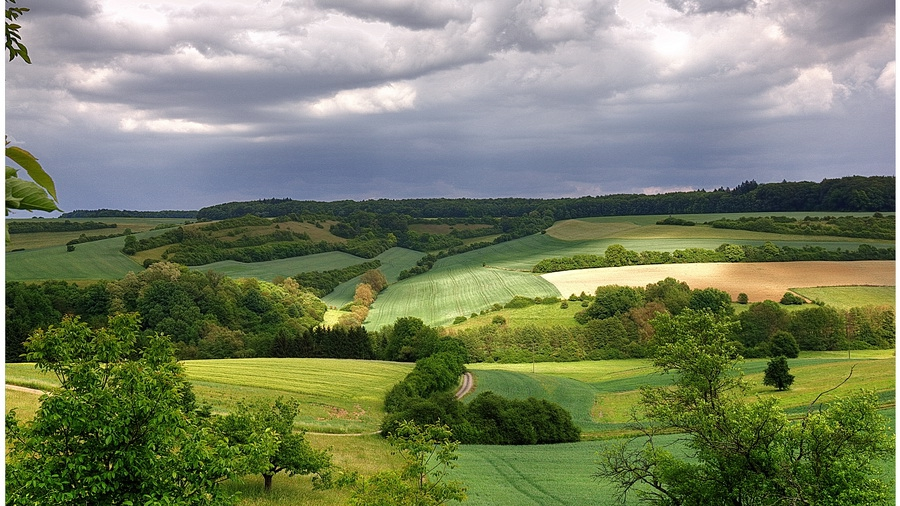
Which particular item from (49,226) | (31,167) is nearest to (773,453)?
(31,167)

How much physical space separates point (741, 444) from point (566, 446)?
1595 centimetres

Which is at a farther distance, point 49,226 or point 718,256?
point 49,226

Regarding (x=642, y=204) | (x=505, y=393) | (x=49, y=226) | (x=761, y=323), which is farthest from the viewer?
(x=642, y=204)

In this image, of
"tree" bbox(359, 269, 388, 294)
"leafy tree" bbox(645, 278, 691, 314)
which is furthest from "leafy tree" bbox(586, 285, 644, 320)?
"tree" bbox(359, 269, 388, 294)

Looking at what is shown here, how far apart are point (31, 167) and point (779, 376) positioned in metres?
28.1

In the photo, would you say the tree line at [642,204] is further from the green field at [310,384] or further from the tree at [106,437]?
the tree at [106,437]

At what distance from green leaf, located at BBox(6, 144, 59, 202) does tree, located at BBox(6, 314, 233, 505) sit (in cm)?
469

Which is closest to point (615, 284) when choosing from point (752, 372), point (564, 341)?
point (564, 341)

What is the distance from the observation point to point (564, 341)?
3447 cm

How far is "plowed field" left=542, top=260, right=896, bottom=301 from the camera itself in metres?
33.5

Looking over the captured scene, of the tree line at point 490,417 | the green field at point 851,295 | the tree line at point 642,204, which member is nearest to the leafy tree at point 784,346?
the green field at point 851,295

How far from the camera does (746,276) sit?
3584cm

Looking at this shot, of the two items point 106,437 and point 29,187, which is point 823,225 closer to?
point 106,437

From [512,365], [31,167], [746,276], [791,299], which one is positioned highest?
[31,167]
